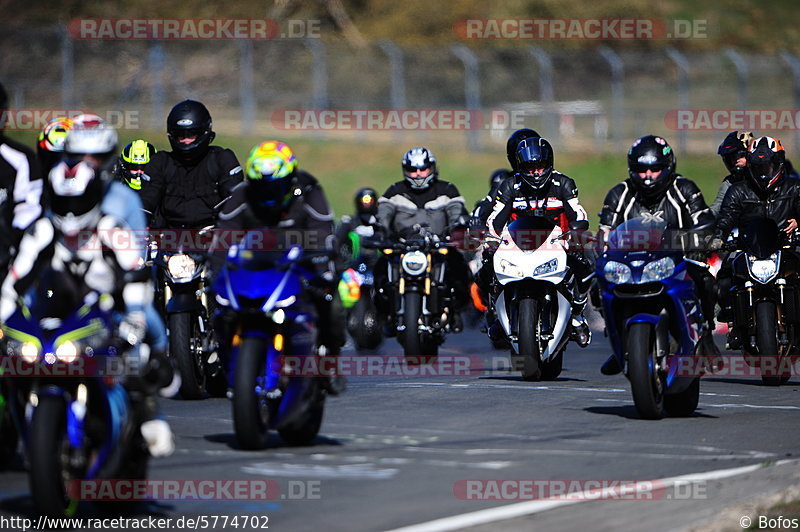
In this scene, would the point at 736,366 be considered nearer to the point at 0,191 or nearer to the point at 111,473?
the point at 0,191

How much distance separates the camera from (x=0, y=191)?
10391 millimetres

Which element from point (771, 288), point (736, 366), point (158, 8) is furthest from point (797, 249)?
point (158, 8)

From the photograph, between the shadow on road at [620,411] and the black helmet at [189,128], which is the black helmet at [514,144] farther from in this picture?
the shadow on road at [620,411]

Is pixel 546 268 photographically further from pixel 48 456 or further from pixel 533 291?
pixel 48 456

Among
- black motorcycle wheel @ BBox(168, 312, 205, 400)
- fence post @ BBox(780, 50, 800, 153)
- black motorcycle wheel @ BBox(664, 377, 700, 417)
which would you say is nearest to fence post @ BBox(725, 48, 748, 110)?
fence post @ BBox(780, 50, 800, 153)

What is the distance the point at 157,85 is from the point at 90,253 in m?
30.4

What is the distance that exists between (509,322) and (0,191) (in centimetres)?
563

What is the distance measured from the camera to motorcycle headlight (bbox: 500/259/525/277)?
14250 mm

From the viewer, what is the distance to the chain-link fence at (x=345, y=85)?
37.7 metres

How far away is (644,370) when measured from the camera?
1112 centimetres

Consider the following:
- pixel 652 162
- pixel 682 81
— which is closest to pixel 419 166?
pixel 652 162

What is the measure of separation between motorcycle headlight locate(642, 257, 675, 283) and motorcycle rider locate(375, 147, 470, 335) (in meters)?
6.36

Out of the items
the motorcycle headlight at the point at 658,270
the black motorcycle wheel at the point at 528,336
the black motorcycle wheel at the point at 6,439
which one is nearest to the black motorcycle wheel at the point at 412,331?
the black motorcycle wheel at the point at 528,336

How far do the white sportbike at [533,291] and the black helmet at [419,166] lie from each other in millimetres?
3731
